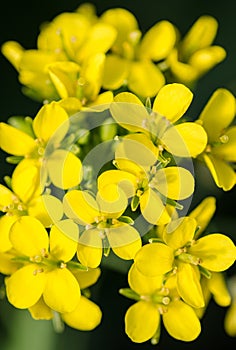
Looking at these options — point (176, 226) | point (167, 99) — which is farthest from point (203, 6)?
point (176, 226)

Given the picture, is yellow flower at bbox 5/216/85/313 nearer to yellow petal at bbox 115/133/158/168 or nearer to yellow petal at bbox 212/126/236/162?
yellow petal at bbox 115/133/158/168

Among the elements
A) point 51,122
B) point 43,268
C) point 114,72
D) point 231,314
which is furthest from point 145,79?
point 231,314

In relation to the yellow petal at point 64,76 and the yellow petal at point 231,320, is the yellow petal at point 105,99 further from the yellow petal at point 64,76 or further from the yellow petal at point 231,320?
the yellow petal at point 231,320

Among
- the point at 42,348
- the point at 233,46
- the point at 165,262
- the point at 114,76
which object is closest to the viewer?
the point at 165,262

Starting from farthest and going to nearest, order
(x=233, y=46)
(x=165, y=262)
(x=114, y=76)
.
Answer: (x=233, y=46) < (x=114, y=76) < (x=165, y=262)

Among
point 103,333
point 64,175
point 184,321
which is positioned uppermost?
point 64,175

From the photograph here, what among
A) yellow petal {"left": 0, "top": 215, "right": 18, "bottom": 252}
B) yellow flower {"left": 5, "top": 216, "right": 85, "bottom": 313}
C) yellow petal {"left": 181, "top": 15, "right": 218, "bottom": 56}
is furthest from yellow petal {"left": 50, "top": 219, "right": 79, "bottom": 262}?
yellow petal {"left": 181, "top": 15, "right": 218, "bottom": 56}

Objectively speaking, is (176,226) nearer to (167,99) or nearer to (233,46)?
(167,99)
